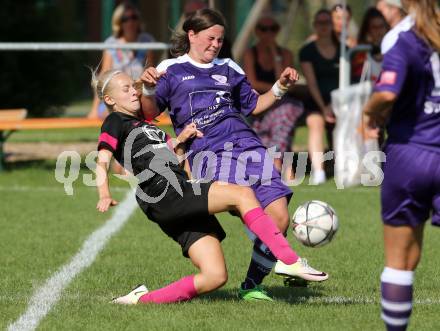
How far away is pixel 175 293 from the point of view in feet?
20.5

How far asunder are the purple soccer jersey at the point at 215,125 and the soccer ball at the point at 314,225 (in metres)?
0.35

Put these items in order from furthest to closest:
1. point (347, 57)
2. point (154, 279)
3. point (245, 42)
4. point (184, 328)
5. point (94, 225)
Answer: point (245, 42) < point (347, 57) < point (94, 225) < point (154, 279) < point (184, 328)

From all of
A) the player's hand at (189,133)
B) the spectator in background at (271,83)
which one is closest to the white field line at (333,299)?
the player's hand at (189,133)

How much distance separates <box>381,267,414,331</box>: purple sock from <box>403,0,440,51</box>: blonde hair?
1.03 meters

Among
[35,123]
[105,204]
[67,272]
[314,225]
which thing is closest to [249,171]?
→ [314,225]

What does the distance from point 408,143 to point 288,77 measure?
5.73 ft

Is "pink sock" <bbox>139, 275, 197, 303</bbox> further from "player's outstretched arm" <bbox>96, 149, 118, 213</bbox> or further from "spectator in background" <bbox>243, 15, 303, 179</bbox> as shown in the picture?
"spectator in background" <bbox>243, 15, 303, 179</bbox>

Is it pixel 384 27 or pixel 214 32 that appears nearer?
pixel 214 32

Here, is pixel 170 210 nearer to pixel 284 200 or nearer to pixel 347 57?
pixel 284 200

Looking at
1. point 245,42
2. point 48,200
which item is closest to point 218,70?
point 48,200

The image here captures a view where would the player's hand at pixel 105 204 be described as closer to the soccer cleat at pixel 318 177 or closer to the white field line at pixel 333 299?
the white field line at pixel 333 299

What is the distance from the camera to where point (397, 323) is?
4.86 m

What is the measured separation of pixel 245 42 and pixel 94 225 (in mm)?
6537

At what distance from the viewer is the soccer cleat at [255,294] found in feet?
21.3
